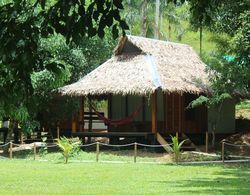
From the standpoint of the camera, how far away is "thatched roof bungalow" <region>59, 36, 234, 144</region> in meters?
18.5

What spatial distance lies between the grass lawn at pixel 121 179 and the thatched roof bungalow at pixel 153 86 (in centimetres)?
393

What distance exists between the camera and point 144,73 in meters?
19.0

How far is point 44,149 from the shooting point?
18.6m

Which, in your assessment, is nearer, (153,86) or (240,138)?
(153,86)

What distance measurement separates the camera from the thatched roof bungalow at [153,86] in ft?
60.6

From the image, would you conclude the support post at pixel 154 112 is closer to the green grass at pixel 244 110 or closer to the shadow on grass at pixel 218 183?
the shadow on grass at pixel 218 183

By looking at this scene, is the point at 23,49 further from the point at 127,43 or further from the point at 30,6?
the point at 127,43

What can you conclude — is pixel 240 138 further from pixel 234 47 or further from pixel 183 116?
pixel 234 47

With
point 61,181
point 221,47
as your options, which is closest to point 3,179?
point 61,181

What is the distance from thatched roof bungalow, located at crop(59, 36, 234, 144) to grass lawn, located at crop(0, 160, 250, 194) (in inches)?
155

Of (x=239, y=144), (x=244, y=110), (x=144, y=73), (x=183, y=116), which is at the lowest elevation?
(x=239, y=144)

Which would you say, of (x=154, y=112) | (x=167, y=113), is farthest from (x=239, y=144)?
(x=154, y=112)

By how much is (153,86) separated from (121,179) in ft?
21.5

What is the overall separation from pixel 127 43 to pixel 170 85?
3.52 meters
